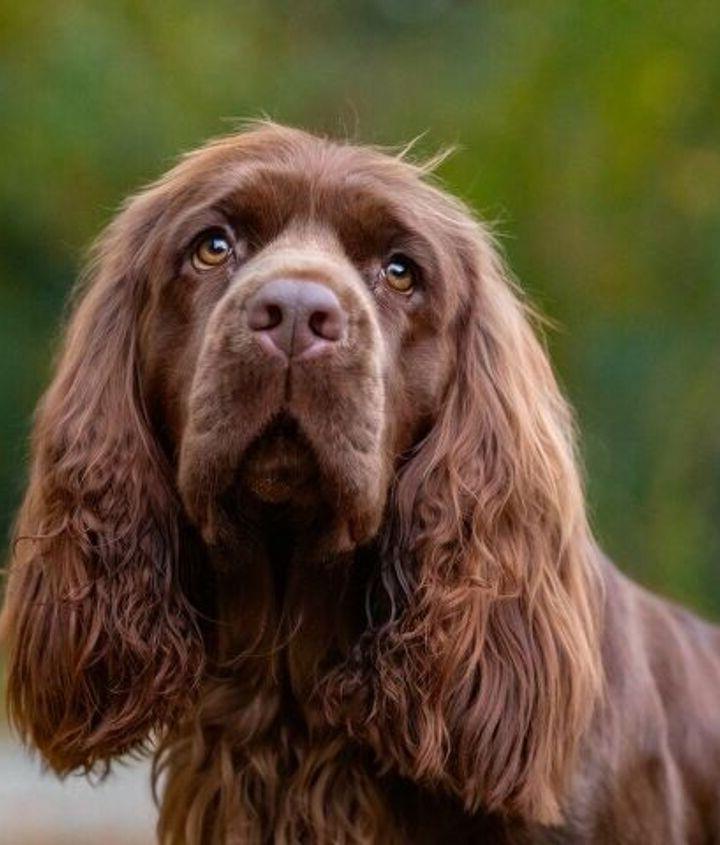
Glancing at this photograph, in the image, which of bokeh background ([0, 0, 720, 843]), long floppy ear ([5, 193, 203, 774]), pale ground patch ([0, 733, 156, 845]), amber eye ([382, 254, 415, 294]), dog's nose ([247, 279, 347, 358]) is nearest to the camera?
dog's nose ([247, 279, 347, 358])

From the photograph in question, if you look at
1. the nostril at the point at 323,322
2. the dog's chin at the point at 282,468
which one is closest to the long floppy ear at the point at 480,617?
the dog's chin at the point at 282,468

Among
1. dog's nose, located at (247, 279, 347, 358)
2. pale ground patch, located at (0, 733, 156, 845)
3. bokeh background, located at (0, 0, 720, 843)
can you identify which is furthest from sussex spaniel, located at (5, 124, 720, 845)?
bokeh background, located at (0, 0, 720, 843)

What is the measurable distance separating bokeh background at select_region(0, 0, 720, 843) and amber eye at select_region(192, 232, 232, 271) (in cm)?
536

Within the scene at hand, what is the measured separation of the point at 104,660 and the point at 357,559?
550 millimetres

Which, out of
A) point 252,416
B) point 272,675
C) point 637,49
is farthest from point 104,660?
point 637,49

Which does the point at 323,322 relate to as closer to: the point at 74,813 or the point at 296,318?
the point at 296,318

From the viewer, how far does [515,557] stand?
177 inches

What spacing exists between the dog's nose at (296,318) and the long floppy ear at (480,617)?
503mm

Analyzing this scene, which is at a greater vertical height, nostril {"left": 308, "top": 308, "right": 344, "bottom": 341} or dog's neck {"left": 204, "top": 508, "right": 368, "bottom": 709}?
nostril {"left": 308, "top": 308, "right": 344, "bottom": 341}

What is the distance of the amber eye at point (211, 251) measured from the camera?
439 cm

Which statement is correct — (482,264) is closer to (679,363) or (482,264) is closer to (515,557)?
(515,557)

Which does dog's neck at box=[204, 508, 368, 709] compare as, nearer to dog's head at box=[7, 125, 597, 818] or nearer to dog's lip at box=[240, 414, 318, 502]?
dog's head at box=[7, 125, 597, 818]

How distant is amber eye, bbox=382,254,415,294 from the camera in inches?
173

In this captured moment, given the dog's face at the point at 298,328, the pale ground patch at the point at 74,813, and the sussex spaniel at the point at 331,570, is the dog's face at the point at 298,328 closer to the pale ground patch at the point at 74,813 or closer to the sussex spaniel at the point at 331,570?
the sussex spaniel at the point at 331,570
